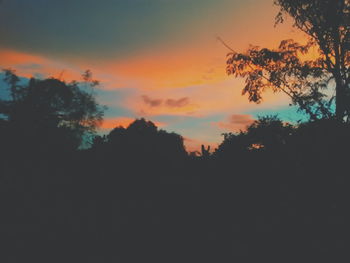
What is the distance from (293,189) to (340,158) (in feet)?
5.32

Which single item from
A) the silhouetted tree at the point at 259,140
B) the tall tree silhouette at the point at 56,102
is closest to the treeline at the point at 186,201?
the silhouetted tree at the point at 259,140

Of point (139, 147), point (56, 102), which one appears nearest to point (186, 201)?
point (139, 147)

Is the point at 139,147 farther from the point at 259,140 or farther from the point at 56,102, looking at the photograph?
the point at 56,102

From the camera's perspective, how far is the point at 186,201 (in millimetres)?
8367

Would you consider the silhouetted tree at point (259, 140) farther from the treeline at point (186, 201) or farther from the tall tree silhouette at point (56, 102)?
the tall tree silhouette at point (56, 102)

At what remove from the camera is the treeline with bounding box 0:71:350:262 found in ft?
23.3

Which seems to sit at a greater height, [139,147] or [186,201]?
[139,147]

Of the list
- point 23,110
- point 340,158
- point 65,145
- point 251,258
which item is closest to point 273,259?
point 251,258

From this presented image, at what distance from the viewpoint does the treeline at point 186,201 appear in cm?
709

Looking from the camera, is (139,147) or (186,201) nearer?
(186,201)

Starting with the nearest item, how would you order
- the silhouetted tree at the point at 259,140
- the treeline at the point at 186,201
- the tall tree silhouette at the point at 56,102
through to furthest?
the treeline at the point at 186,201, the silhouetted tree at the point at 259,140, the tall tree silhouette at the point at 56,102

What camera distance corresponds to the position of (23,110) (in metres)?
27.4

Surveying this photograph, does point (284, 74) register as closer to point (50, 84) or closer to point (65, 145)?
point (65, 145)

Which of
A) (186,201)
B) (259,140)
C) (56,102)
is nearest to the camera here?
(186,201)
